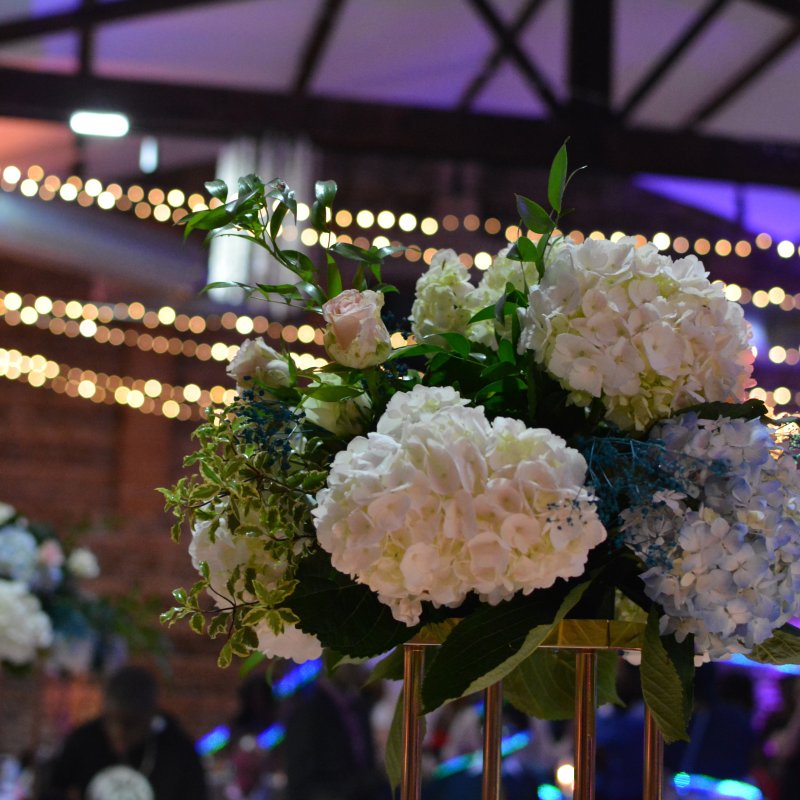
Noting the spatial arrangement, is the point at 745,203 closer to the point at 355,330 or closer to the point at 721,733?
the point at 721,733

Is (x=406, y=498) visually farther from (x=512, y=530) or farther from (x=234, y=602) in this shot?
(x=234, y=602)

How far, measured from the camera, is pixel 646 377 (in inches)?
40.3

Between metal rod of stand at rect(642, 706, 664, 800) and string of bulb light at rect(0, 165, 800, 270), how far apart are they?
4.45 metres

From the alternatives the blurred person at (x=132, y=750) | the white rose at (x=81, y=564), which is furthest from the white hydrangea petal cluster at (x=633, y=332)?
the blurred person at (x=132, y=750)

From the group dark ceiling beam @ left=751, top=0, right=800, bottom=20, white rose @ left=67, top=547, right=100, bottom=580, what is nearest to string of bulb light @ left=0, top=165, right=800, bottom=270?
dark ceiling beam @ left=751, top=0, right=800, bottom=20

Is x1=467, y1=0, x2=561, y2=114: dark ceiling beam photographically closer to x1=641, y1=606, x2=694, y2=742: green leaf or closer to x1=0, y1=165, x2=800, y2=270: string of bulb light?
x1=0, y1=165, x2=800, y2=270: string of bulb light

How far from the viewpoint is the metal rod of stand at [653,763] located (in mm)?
1140

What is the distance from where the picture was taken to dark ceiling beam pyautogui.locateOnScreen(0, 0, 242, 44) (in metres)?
5.36

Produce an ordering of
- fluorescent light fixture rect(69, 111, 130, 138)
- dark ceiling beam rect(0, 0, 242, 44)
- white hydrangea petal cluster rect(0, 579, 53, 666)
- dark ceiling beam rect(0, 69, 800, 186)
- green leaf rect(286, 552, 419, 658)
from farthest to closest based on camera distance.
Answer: dark ceiling beam rect(0, 69, 800, 186)
fluorescent light fixture rect(69, 111, 130, 138)
dark ceiling beam rect(0, 0, 242, 44)
white hydrangea petal cluster rect(0, 579, 53, 666)
green leaf rect(286, 552, 419, 658)

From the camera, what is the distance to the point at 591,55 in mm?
5625

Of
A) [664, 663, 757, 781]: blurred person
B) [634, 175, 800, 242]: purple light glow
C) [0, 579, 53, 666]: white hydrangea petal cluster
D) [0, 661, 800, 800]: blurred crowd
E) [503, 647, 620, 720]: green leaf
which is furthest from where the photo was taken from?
[634, 175, 800, 242]: purple light glow

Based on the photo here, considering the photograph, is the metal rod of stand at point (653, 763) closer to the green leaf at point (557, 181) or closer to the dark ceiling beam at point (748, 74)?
the green leaf at point (557, 181)

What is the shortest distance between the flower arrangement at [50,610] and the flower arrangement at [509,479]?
2183 millimetres

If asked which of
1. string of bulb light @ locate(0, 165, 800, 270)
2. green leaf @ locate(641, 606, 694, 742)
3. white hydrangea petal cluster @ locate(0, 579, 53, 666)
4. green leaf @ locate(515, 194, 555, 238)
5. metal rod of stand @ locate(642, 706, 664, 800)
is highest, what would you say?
string of bulb light @ locate(0, 165, 800, 270)
